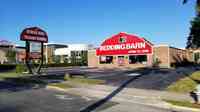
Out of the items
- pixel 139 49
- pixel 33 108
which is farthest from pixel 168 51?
pixel 33 108

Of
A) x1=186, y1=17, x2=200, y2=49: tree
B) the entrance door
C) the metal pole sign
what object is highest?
x1=186, y1=17, x2=200, y2=49: tree

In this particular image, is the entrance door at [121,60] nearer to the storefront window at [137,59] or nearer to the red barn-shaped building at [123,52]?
the red barn-shaped building at [123,52]

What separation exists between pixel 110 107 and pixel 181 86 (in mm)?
7903

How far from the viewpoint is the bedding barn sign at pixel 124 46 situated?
5131 cm

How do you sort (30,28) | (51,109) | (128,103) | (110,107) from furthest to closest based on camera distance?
(30,28) < (128,103) < (110,107) < (51,109)

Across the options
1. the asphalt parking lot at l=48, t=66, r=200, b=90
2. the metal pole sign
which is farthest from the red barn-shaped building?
the metal pole sign

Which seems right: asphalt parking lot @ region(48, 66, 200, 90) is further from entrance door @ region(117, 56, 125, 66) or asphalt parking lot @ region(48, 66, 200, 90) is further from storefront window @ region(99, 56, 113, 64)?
storefront window @ region(99, 56, 113, 64)

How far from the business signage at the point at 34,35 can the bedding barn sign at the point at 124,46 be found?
72.4 ft

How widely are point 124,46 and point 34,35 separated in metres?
24.4

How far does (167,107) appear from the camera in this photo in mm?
12156

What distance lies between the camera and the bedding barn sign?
2020 inches

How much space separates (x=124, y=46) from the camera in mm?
54375

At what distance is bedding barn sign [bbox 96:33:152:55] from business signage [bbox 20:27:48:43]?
869 inches

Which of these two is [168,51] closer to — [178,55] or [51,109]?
[178,55]
